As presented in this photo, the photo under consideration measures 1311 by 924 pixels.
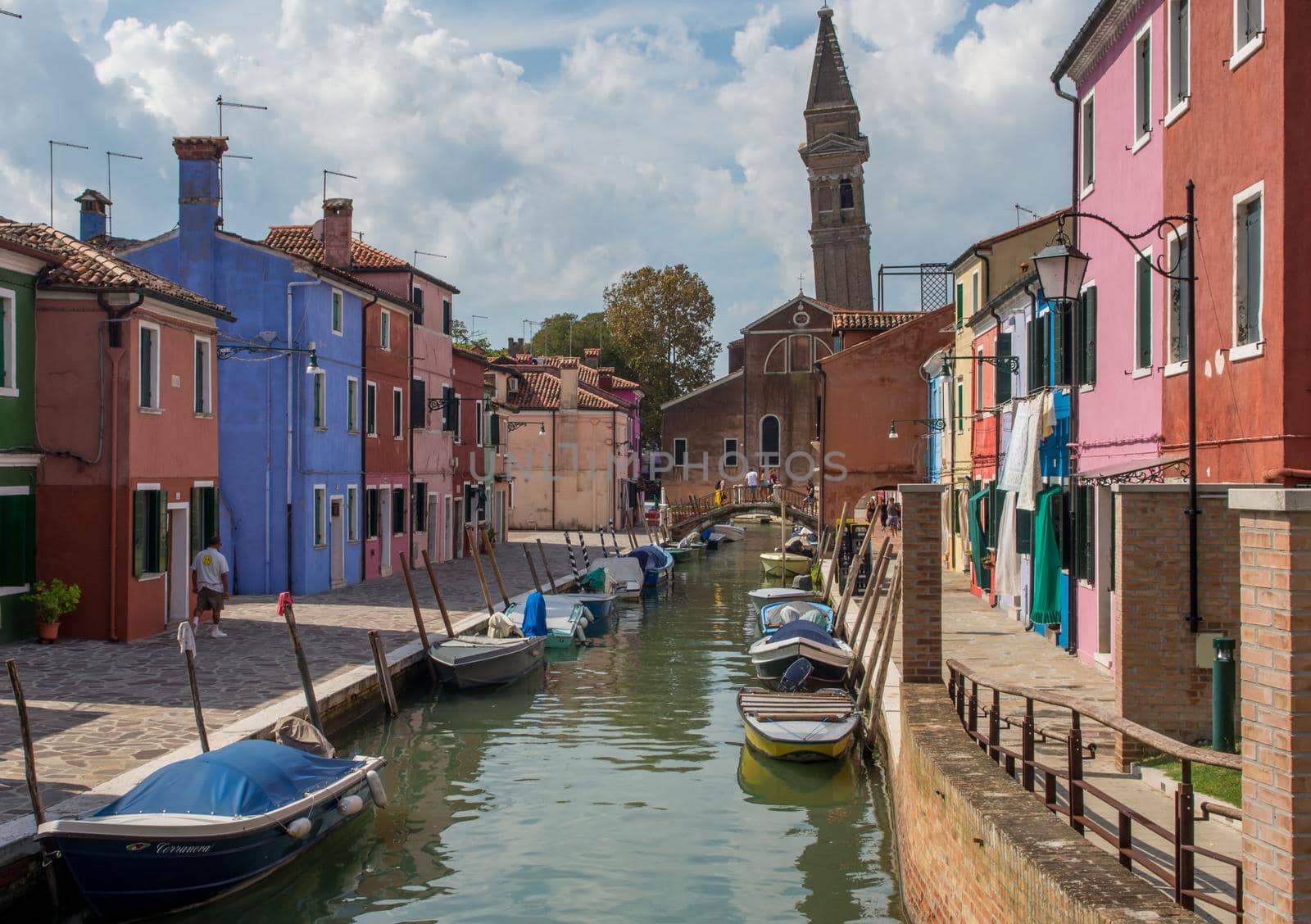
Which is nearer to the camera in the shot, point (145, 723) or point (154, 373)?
point (145, 723)

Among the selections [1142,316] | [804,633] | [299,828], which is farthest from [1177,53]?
[299,828]

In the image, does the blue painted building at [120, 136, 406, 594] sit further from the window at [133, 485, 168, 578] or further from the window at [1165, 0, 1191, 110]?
the window at [1165, 0, 1191, 110]

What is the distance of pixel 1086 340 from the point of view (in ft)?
57.9

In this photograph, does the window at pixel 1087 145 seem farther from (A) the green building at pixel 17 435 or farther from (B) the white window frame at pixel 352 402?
(B) the white window frame at pixel 352 402

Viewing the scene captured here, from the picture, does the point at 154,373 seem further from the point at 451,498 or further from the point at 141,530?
the point at 451,498

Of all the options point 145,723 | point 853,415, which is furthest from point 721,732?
point 853,415

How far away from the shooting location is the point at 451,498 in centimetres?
4072

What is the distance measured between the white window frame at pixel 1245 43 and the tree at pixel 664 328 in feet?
202

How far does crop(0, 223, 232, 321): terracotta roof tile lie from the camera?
19.1 meters

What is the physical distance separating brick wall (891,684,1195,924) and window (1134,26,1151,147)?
24.7ft

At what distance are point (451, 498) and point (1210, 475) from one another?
30791 mm

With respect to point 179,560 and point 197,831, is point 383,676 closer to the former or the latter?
point 179,560

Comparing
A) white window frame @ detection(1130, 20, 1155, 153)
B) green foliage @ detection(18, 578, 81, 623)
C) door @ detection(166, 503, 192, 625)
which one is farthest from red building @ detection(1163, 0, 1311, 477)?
door @ detection(166, 503, 192, 625)

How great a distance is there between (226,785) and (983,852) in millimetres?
6402
